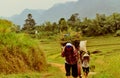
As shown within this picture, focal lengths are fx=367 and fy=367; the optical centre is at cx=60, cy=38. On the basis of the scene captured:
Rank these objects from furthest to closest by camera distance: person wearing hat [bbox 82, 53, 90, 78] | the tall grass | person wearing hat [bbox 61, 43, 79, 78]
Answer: the tall grass → person wearing hat [bbox 82, 53, 90, 78] → person wearing hat [bbox 61, 43, 79, 78]

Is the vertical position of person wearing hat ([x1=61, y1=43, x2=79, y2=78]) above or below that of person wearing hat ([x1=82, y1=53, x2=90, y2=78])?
above

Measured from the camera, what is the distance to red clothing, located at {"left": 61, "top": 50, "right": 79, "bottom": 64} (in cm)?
1038

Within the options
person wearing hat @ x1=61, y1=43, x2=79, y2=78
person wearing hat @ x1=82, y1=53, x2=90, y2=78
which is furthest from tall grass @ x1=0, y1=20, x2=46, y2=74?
person wearing hat @ x1=61, y1=43, x2=79, y2=78

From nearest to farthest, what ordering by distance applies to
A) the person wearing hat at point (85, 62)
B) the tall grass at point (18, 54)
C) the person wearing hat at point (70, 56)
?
the person wearing hat at point (70, 56) < the person wearing hat at point (85, 62) < the tall grass at point (18, 54)

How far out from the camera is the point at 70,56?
10422 mm

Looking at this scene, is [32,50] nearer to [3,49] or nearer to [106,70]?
[3,49]

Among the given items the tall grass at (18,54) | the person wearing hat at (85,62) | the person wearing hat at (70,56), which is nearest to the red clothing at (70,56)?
the person wearing hat at (70,56)

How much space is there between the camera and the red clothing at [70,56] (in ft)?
34.0

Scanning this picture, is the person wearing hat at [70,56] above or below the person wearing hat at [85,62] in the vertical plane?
above

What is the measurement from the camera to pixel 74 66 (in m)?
10.6

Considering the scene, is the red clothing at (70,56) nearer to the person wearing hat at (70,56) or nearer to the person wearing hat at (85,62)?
the person wearing hat at (70,56)

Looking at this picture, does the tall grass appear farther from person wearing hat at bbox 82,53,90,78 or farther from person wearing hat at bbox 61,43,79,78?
person wearing hat at bbox 61,43,79,78

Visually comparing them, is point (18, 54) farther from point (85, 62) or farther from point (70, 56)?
point (70, 56)

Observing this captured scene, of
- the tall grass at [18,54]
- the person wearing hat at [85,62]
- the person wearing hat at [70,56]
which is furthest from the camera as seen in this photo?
the tall grass at [18,54]
